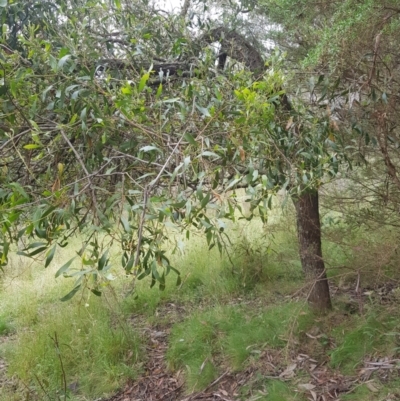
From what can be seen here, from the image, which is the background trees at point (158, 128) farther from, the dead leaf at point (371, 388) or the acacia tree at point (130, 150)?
the dead leaf at point (371, 388)

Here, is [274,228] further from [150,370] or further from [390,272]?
[150,370]

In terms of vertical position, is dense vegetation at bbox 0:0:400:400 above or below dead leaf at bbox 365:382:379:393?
above

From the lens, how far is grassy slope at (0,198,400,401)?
349 cm

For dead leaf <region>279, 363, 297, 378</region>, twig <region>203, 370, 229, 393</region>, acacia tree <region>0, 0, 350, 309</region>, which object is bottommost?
twig <region>203, 370, 229, 393</region>

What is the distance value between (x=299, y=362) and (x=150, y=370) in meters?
1.43

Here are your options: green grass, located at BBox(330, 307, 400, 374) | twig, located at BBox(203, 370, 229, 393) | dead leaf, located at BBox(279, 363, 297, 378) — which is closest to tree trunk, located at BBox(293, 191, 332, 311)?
green grass, located at BBox(330, 307, 400, 374)

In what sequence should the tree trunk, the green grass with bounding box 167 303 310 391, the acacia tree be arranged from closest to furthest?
the acacia tree → the green grass with bounding box 167 303 310 391 → the tree trunk

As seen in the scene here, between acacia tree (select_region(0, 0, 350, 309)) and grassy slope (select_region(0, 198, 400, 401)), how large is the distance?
1048mm

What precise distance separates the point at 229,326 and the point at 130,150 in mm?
2487

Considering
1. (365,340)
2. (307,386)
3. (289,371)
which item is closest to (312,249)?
(365,340)

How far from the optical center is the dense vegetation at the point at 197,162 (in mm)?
1852

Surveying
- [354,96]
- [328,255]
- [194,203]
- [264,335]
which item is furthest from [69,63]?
[328,255]

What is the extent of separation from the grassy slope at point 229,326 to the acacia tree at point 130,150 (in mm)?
1048

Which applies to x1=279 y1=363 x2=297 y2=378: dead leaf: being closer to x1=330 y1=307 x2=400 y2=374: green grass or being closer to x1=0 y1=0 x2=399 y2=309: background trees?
x1=330 y1=307 x2=400 y2=374: green grass
